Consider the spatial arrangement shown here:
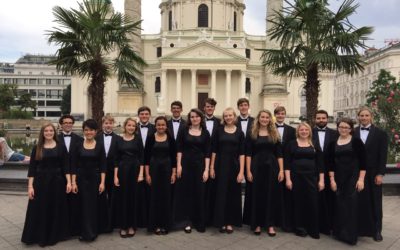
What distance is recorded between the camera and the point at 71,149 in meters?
6.17

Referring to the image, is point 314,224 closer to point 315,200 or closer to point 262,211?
point 315,200

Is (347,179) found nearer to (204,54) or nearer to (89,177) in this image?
(89,177)

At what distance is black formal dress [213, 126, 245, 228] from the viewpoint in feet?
21.4

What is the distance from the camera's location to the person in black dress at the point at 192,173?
21.3 feet

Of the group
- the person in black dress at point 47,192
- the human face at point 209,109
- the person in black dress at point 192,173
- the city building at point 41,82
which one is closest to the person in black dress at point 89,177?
the person in black dress at point 47,192

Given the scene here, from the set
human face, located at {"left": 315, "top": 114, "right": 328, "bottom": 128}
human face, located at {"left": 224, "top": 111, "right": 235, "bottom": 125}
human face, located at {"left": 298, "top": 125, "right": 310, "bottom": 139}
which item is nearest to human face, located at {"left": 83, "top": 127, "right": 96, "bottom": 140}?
human face, located at {"left": 224, "top": 111, "right": 235, "bottom": 125}

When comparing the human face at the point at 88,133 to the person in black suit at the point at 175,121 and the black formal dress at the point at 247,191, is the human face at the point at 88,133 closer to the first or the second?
the person in black suit at the point at 175,121

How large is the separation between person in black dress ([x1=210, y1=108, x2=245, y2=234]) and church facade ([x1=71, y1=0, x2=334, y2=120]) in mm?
37886

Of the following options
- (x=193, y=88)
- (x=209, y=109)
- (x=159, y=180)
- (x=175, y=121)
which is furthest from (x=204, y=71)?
(x=159, y=180)

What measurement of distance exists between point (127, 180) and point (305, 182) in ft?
9.81

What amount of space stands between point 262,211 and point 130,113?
118 ft

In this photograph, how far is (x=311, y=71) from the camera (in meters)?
11.9

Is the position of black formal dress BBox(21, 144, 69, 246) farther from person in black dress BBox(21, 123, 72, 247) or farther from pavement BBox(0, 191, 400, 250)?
pavement BBox(0, 191, 400, 250)

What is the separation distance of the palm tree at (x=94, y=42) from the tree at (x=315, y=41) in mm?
4841
